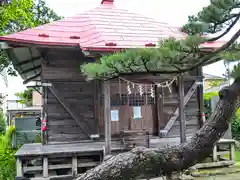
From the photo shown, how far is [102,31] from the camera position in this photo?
7191 mm

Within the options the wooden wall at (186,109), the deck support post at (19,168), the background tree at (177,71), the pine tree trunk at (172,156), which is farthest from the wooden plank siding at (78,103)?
the pine tree trunk at (172,156)

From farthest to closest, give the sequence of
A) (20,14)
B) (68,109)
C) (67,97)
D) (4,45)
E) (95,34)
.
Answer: (20,14), (67,97), (68,109), (95,34), (4,45)

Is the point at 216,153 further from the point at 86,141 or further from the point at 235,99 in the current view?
the point at 235,99

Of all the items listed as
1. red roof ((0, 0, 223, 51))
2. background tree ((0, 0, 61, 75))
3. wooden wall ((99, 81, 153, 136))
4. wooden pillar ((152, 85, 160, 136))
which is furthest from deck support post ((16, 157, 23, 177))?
background tree ((0, 0, 61, 75))

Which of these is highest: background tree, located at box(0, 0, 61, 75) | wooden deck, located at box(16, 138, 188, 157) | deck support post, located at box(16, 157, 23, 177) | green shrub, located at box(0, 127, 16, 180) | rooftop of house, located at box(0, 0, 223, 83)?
background tree, located at box(0, 0, 61, 75)

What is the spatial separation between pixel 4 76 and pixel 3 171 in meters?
8.76

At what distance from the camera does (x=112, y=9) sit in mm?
9195

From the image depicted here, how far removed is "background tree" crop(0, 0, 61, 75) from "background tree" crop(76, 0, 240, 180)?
7330 millimetres

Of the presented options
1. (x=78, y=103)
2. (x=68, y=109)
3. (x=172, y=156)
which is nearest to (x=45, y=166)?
(x=68, y=109)

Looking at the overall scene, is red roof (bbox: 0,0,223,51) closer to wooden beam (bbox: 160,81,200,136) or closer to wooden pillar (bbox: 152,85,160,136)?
wooden beam (bbox: 160,81,200,136)

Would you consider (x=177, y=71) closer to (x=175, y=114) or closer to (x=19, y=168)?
(x=19, y=168)

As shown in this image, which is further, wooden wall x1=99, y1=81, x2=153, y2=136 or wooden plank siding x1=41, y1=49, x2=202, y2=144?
wooden wall x1=99, y1=81, x2=153, y2=136

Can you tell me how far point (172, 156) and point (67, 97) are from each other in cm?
491

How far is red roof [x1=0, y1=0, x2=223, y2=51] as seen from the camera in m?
6.16
